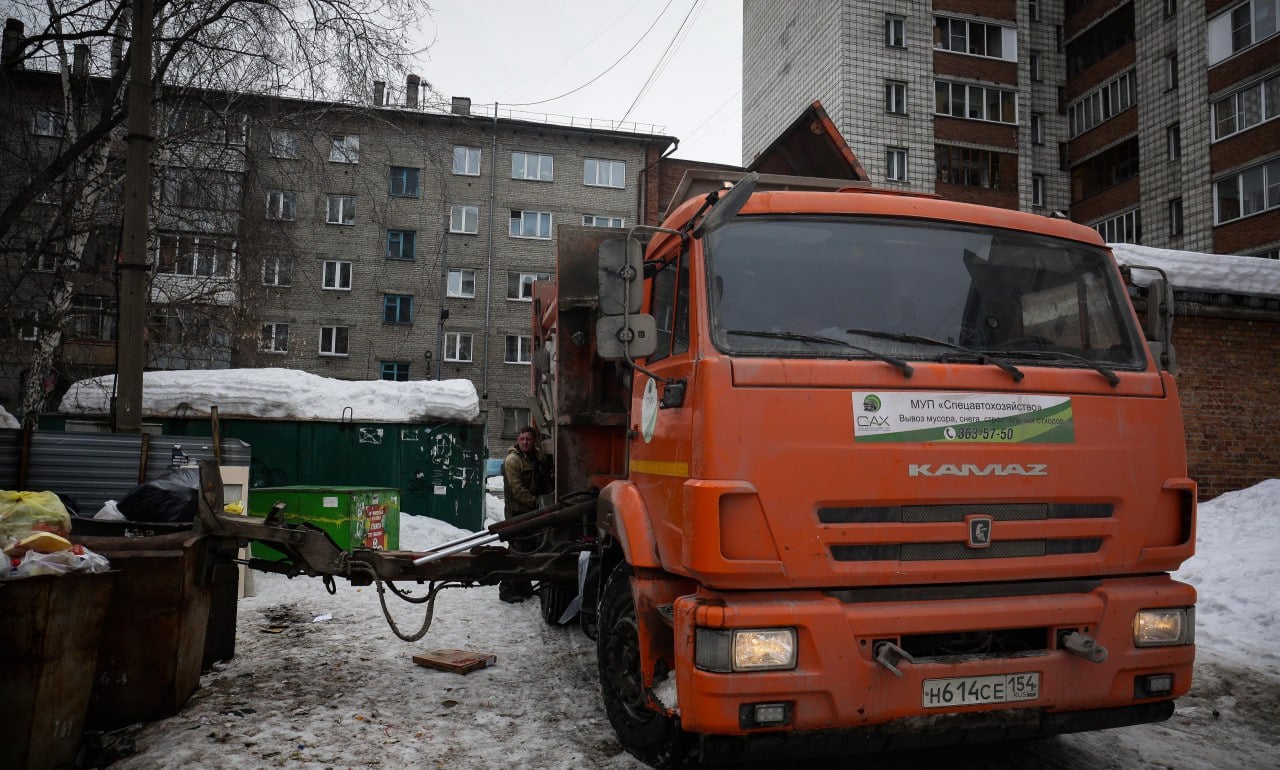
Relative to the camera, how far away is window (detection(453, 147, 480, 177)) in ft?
104

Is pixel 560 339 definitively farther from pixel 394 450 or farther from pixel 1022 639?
pixel 394 450

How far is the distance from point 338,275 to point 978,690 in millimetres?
30679

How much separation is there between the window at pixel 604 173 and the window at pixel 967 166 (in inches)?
460

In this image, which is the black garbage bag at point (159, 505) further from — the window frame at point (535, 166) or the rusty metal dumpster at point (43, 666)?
the window frame at point (535, 166)

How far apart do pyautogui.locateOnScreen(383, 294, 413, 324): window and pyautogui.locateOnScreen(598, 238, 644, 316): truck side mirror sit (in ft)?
93.6

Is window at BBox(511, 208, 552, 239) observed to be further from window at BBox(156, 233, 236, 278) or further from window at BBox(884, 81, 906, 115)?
window at BBox(156, 233, 236, 278)

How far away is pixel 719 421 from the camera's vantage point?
9.96 ft

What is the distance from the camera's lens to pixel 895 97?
27.0m

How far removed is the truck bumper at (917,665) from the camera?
293cm

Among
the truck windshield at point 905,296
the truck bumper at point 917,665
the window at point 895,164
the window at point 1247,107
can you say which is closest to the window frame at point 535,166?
the window at point 895,164

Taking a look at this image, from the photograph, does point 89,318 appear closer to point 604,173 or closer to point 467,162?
point 467,162

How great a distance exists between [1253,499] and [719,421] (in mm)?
9662

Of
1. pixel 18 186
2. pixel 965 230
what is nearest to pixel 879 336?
pixel 965 230

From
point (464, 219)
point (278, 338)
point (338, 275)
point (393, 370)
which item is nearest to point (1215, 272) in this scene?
point (464, 219)
